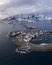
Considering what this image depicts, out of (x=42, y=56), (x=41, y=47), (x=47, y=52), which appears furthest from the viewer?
(x=41, y=47)

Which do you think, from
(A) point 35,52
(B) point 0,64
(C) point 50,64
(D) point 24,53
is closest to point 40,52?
(A) point 35,52

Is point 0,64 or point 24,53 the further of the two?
point 24,53

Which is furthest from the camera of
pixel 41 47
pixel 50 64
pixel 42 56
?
pixel 41 47

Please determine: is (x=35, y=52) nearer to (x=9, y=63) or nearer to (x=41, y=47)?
(x=41, y=47)

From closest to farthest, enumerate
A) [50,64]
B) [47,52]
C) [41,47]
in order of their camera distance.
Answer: [50,64], [47,52], [41,47]

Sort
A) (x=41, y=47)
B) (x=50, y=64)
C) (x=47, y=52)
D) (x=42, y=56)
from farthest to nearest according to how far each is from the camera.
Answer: (x=41, y=47), (x=47, y=52), (x=42, y=56), (x=50, y=64)

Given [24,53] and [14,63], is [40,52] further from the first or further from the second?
[14,63]

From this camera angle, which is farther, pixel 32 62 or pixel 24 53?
pixel 24 53

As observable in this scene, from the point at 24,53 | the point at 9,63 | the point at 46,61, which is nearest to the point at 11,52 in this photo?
the point at 24,53
